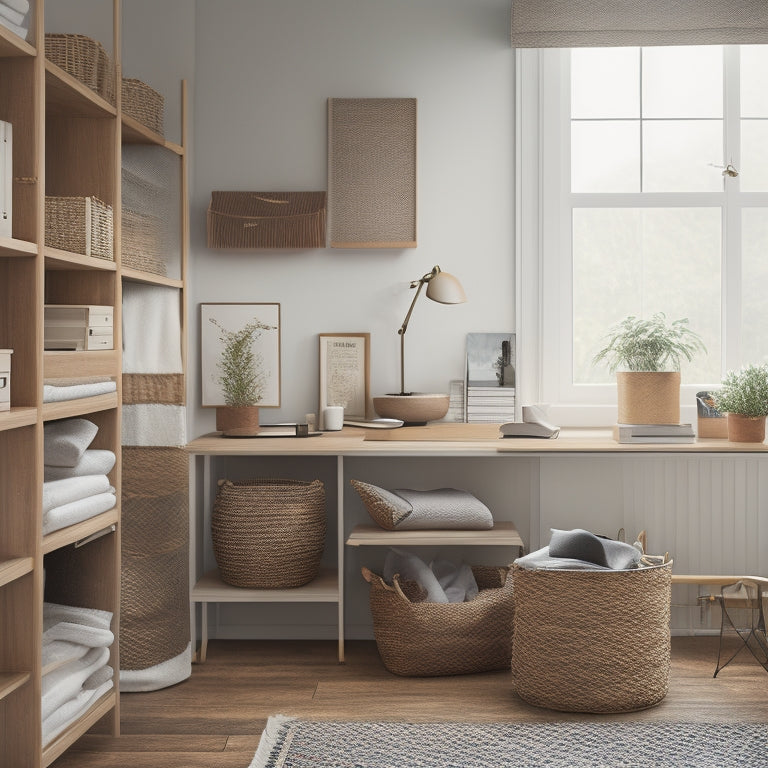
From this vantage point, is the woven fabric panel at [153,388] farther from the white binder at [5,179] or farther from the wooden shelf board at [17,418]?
the white binder at [5,179]

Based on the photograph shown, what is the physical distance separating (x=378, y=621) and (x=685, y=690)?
3.26 feet

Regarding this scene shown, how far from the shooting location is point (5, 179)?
6.36 feet

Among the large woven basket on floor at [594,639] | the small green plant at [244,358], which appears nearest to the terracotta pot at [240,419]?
the small green plant at [244,358]

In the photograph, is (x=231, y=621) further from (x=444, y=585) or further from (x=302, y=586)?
(x=444, y=585)

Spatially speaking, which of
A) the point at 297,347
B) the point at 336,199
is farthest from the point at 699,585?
the point at 336,199

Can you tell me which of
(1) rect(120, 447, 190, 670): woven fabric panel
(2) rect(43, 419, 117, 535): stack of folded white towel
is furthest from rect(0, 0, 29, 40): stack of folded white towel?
(1) rect(120, 447, 190, 670): woven fabric panel

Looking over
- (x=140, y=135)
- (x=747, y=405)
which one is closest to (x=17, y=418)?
(x=140, y=135)

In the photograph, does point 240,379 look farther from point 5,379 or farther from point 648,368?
point 648,368

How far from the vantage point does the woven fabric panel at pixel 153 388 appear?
2844mm

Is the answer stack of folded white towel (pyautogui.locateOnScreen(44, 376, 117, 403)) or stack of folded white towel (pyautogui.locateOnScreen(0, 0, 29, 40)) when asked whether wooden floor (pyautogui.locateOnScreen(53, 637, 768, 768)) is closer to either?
stack of folded white towel (pyautogui.locateOnScreen(44, 376, 117, 403))

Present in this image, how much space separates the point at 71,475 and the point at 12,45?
3.41ft

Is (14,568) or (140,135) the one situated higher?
(140,135)

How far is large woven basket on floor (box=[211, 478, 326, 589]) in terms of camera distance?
9.80 feet

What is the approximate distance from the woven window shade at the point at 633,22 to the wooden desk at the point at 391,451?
58.7 inches
